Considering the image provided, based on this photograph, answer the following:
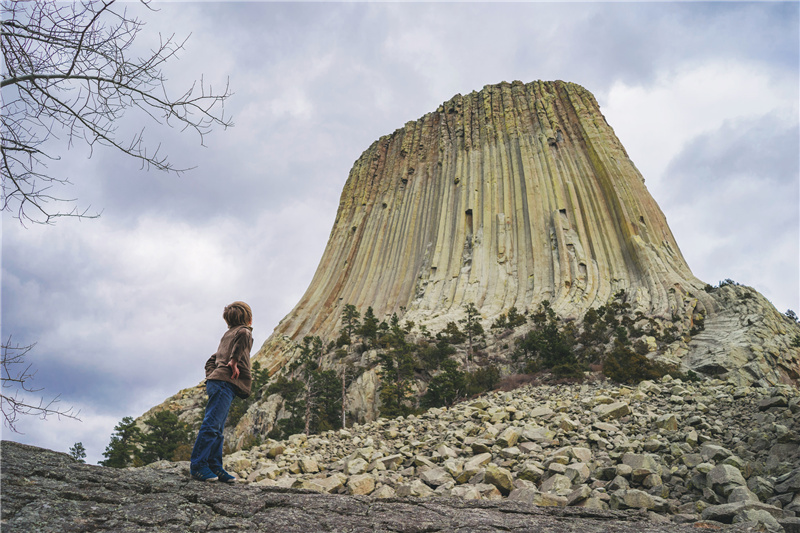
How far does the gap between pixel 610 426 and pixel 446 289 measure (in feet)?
95.8

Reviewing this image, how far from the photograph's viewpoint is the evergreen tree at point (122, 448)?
20.4m

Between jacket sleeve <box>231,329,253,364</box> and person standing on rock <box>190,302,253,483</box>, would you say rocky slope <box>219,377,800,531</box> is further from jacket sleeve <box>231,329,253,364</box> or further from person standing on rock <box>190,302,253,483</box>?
jacket sleeve <box>231,329,253,364</box>

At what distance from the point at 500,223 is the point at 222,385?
37.9 meters

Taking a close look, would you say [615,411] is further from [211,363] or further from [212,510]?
[212,510]

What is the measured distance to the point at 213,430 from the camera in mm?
3998

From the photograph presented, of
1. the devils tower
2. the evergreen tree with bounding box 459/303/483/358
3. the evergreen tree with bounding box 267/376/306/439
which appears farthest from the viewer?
the evergreen tree with bounding box 459/303/483/358

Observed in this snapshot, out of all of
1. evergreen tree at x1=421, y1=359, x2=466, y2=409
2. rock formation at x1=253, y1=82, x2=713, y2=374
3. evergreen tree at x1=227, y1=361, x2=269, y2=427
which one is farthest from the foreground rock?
rock formation at x1=253, y1=82, x2=713, y2=374

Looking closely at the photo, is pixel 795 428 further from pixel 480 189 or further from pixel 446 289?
pixel 480 189

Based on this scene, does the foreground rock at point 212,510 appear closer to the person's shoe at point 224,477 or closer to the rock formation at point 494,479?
the rock formation at point 494,479

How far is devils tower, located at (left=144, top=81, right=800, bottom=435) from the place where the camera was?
24656 millimetres

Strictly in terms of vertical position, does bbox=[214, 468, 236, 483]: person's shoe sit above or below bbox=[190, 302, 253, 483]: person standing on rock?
below

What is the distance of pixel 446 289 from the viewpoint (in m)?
36.9

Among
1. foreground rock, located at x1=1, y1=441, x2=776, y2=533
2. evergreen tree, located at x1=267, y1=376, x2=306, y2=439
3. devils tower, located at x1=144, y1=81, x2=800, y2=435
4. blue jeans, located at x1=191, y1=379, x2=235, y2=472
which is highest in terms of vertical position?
devils tower, located at x1=144, y1=81, x2=800, y2=435

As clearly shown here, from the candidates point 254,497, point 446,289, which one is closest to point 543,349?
point 446,289
